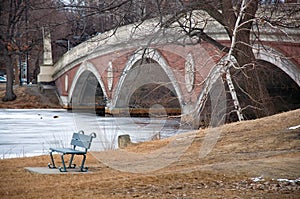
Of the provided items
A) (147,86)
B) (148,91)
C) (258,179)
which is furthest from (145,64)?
(258,179)

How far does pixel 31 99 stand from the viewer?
48.2m

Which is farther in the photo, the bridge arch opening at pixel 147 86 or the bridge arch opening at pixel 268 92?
the bridge arch opening at pixel 147 86

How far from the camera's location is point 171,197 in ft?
21.3

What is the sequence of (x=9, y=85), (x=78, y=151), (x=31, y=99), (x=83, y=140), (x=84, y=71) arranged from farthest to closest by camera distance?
1. (x=31, y=99)
2. (x=9, y=85)
3. (x=84, y=71)
4. (x=83, y=140)
5. (x=78, y=151)

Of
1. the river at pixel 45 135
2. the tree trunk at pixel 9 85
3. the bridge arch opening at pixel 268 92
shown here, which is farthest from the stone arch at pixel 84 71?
the bridge arch opening at pixel 268 92

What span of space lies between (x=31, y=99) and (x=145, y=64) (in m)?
27.0

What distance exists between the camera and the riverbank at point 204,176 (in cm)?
683

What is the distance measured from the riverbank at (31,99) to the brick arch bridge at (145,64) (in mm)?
977

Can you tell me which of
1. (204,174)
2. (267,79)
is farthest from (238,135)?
(267,79)

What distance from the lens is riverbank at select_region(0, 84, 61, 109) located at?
152 ft

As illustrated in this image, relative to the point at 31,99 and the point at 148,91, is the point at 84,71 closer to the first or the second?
the point at 31,99

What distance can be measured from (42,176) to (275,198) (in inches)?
149

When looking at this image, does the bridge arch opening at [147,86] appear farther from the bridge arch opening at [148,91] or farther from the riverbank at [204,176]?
the riverbank at [204,176]

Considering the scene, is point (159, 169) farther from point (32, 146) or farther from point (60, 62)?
point (60, 62)
